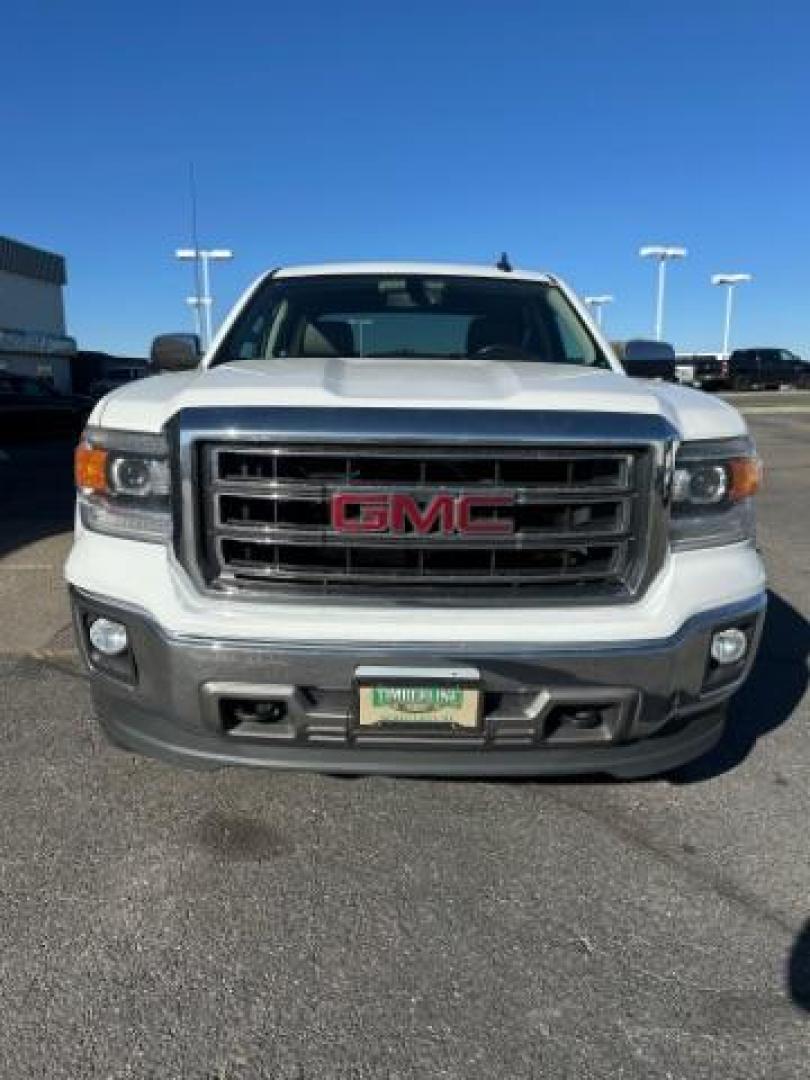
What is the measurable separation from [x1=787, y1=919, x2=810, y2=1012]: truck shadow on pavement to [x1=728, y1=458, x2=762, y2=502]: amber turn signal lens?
121 cm

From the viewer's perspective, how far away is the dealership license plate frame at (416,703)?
7.71 feet

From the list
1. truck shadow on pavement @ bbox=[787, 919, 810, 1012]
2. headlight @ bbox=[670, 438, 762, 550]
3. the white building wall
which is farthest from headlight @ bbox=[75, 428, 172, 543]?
the white building wall

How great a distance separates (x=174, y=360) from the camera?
13.2ft

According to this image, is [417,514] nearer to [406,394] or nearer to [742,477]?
[406,394]

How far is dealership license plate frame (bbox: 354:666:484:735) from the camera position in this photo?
235 cm

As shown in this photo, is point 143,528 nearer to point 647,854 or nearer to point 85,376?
point 647,854

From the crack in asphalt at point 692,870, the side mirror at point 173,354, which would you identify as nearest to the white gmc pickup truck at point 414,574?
the crack in asphalt at point 692,870

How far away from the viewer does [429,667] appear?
2.35 m

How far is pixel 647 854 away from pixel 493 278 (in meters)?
2.80

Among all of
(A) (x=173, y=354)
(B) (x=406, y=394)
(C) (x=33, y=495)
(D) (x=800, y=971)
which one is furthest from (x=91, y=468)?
(C) (x=33, y=495)

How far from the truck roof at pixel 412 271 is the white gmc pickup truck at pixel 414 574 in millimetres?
1911

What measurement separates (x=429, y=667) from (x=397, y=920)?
28.0 inches

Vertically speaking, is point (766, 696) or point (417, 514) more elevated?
point (417, 514)

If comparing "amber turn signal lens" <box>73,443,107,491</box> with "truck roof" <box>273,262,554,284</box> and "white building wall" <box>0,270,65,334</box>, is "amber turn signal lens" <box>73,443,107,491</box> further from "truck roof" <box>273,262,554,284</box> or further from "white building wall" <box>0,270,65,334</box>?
"white building wall" <box>0,270,65,334</box>
